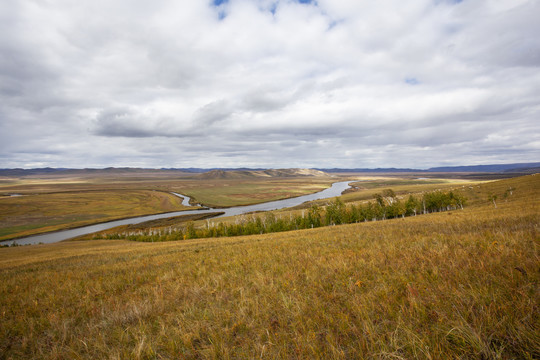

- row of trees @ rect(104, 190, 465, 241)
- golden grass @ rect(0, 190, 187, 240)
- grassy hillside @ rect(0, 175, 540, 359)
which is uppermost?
grassy hillside @ rect(0, 175, 540, 359)

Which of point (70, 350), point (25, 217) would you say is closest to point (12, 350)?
point (70, 350)

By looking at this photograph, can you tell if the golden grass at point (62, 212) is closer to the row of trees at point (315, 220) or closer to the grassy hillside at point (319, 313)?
the row of trees at point (315, 220)

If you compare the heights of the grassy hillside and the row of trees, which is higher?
the grassy hillside

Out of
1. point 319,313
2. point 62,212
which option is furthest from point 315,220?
point 62,212

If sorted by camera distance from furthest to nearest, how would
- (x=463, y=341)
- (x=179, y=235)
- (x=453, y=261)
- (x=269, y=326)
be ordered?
(x=179, y=235), (x=453, y=261), (x=269, y=326), (x=463, y=341)

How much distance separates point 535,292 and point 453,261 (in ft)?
6.88

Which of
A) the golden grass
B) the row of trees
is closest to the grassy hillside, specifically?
the row of trees

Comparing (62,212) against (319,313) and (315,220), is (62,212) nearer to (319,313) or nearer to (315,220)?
(315,220)

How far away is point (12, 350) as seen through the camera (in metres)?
4.12

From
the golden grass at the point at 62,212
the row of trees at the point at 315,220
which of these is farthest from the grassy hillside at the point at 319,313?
the golden grass at the point at 62,212

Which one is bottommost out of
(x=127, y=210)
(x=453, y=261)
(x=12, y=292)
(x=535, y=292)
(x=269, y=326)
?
(x=127, y=210)

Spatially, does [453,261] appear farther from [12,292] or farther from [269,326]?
[12,292]

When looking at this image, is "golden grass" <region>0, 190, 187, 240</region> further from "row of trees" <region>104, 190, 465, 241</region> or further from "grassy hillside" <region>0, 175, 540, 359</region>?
"grassy hillside" <region>0, 175, 540, 359</region>

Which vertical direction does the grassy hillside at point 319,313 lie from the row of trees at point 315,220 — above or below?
above
